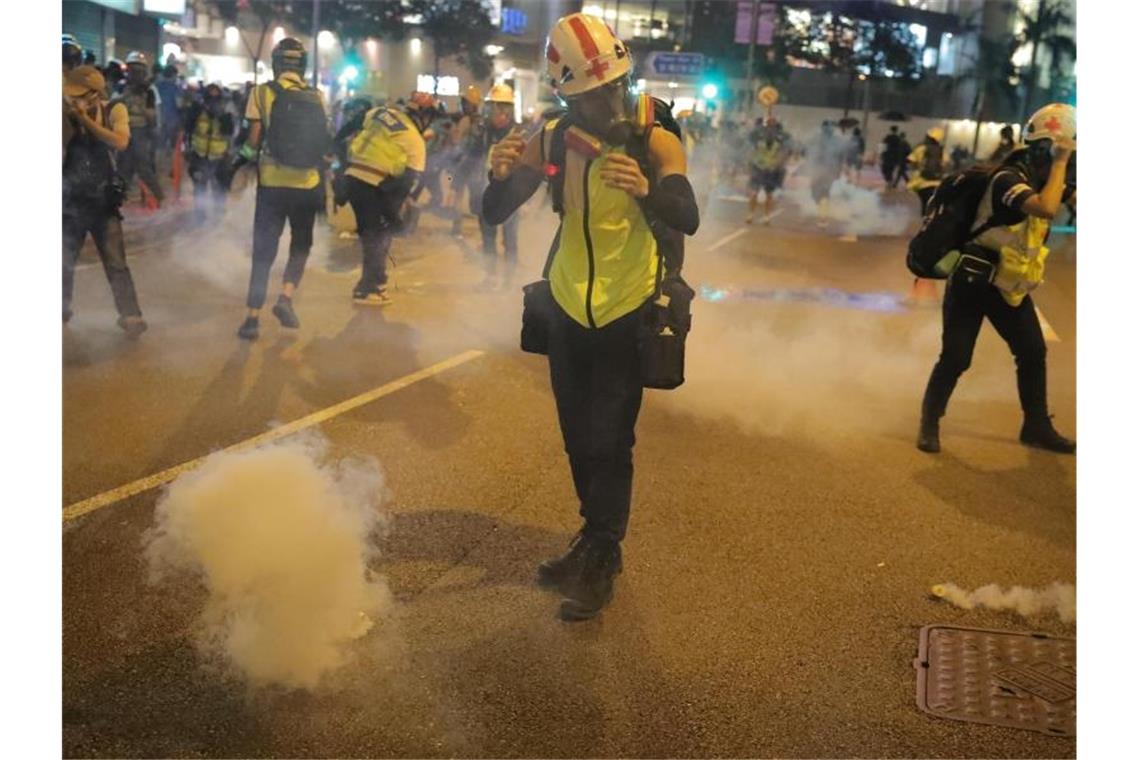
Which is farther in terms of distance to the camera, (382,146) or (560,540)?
(382,146)

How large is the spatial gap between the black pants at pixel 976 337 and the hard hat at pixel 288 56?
4.16 meters

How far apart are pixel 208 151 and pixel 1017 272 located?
11931 millimetres

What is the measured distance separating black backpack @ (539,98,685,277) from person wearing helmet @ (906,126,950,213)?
2804 mm

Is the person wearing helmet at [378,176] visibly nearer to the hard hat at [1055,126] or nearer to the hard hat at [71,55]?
the hard hat at [71,55]

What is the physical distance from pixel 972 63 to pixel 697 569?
205ft

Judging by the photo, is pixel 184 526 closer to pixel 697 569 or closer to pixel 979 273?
pixel 697 569

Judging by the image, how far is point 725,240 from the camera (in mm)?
15938

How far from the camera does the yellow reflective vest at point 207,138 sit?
1492 centimetres

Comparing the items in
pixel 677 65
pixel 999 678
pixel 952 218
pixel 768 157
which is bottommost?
pixel 999 678

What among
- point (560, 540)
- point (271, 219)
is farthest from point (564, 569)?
point (271, 219)

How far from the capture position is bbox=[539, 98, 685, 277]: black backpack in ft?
10.9

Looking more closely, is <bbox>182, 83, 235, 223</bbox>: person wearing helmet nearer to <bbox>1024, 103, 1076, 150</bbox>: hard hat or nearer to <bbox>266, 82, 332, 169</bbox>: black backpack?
<bbox>266, 82, 332, 169</bbox>: black backpack

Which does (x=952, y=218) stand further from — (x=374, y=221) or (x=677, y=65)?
(x=677, y=65)

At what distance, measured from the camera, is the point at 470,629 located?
3.59 m
